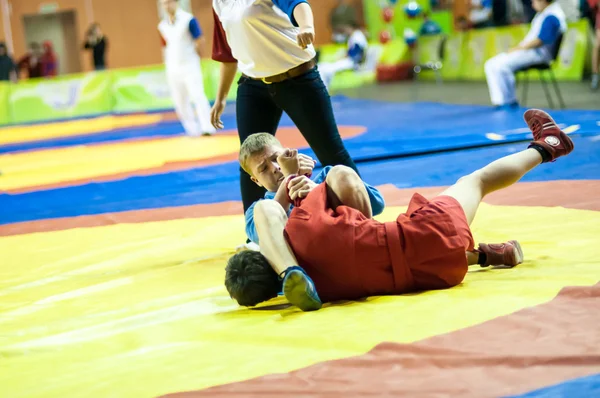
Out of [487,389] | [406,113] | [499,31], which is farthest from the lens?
[499,31]

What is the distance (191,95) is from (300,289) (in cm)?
786

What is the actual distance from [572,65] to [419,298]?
34.9 ft

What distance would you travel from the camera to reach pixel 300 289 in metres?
2.93

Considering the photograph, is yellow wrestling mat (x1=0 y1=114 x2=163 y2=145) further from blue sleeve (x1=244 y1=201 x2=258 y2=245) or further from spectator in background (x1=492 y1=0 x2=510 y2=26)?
blue sleeve (x1=244 y1=201 x2=258 y2=245)

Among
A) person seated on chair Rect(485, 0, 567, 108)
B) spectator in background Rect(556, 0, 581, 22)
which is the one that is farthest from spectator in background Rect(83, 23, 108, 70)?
person seated on chair Rect(485, 0, 567, 108)

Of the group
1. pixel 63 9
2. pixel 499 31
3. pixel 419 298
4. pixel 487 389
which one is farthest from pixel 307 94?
pixel 63 9

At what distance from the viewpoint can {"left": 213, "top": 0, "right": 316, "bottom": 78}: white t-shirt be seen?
403 cm

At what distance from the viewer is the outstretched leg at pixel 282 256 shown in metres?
2.91

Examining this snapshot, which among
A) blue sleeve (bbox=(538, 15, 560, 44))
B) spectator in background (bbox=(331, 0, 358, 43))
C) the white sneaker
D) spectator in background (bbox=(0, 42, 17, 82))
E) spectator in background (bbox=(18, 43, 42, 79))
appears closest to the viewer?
the white sneaker

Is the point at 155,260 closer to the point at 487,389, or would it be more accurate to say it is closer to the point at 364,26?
the point at 487,389

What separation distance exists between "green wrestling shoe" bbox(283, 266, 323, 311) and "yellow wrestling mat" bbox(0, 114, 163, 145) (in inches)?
411

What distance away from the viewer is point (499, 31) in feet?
47.3

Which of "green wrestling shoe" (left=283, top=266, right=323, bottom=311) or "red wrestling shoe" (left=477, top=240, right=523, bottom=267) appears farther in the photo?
"red wrestling shoe" (left=477, top=240, right=523, bottom=267)

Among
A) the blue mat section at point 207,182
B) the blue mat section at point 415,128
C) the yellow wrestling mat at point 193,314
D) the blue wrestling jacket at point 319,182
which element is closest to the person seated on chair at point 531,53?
the blue mat section at point 415,128
